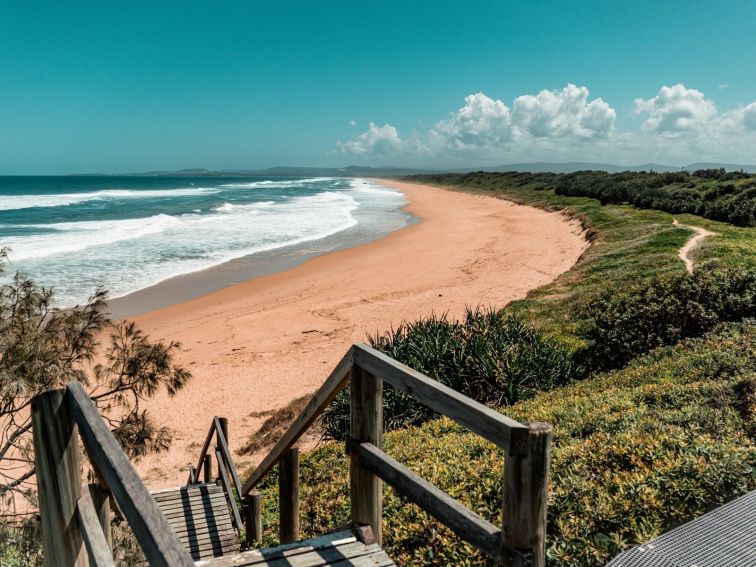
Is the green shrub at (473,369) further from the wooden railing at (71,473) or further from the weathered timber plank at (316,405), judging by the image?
the wooden railing at (71,473)

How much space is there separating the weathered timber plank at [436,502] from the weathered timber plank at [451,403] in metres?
0.41

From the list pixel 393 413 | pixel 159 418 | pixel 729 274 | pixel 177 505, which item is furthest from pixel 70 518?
pixel 729 274

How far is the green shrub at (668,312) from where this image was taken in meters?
8.36

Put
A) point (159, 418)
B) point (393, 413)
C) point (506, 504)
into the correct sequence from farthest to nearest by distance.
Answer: point (159, 418) < point (393, 413) < point (506, 504)

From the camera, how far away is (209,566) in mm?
2949

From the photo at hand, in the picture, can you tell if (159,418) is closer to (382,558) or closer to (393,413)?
(393,413)

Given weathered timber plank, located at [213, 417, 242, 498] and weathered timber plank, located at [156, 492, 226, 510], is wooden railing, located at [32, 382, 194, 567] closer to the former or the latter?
weathered timber plank, located at [213, 417, 242, 498]

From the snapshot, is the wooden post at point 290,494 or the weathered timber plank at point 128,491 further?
the wooden post at point 290,494

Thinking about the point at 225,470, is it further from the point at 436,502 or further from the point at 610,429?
the point at 436,502

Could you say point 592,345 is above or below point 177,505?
above

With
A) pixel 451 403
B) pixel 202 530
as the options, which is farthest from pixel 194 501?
pixel 451 403

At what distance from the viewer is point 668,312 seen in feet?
28.5

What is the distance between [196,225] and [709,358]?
36.4 metres

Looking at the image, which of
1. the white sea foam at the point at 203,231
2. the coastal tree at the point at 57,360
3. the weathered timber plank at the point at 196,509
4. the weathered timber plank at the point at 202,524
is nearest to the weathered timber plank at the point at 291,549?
the weathered timber plank at the point at 202,524
